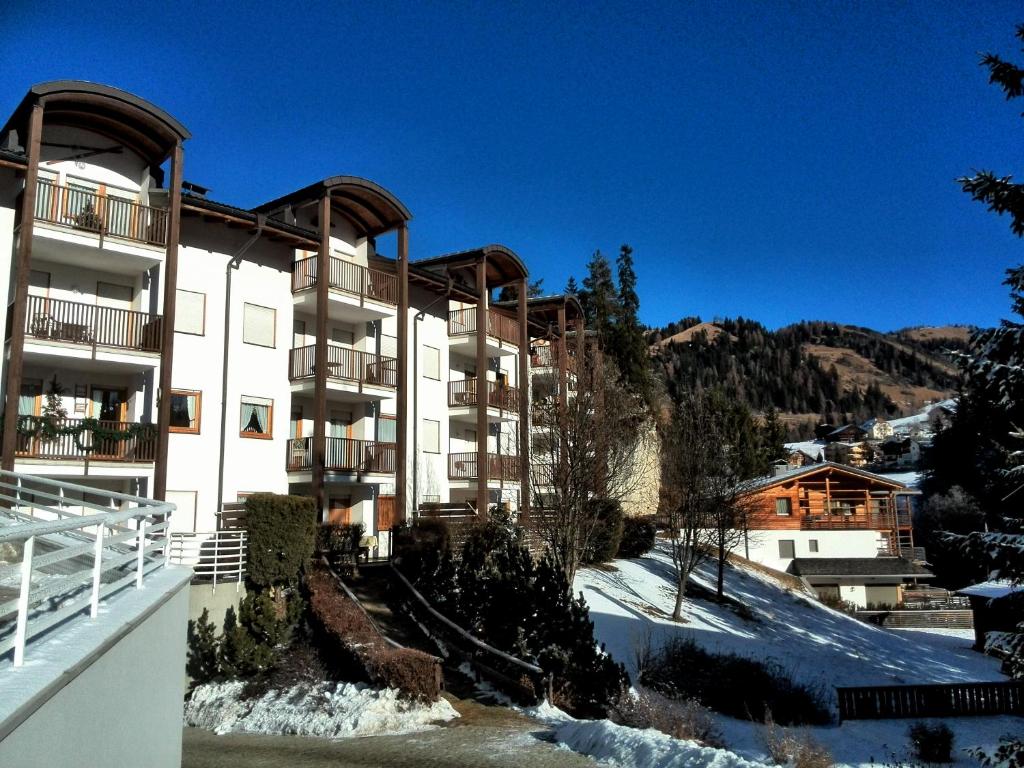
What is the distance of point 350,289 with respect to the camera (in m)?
28.7

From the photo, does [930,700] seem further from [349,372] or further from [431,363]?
[431,363]

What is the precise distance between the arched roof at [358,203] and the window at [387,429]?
7067mm

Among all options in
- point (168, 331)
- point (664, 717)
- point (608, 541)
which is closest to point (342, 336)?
point (168, 331)

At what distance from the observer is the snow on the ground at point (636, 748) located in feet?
33.4

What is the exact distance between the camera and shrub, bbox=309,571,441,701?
14.8 meters

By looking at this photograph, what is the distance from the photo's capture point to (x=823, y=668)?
25.0m

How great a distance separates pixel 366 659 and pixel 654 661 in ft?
24.3

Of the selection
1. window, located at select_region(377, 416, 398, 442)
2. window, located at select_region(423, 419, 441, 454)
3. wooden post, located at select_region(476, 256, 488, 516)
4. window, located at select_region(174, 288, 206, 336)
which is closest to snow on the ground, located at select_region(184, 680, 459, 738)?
window, located at select_region(174, 288, 206, 336)

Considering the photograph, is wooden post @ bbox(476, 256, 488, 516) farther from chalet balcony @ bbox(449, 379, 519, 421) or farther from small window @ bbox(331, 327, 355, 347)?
small window @ bbox(331, 327, 355, 347)

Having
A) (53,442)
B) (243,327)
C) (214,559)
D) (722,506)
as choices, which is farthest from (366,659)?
(722,506)

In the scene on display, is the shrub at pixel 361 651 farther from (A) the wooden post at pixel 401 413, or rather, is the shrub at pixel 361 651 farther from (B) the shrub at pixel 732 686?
(A) the wooden post at pixel 401 413

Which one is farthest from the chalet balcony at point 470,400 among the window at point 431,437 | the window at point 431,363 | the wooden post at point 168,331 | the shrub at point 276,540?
the shrub at point 276,540

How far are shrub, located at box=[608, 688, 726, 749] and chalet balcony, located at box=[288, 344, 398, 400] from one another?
1630cm

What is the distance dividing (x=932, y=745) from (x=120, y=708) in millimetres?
14949
